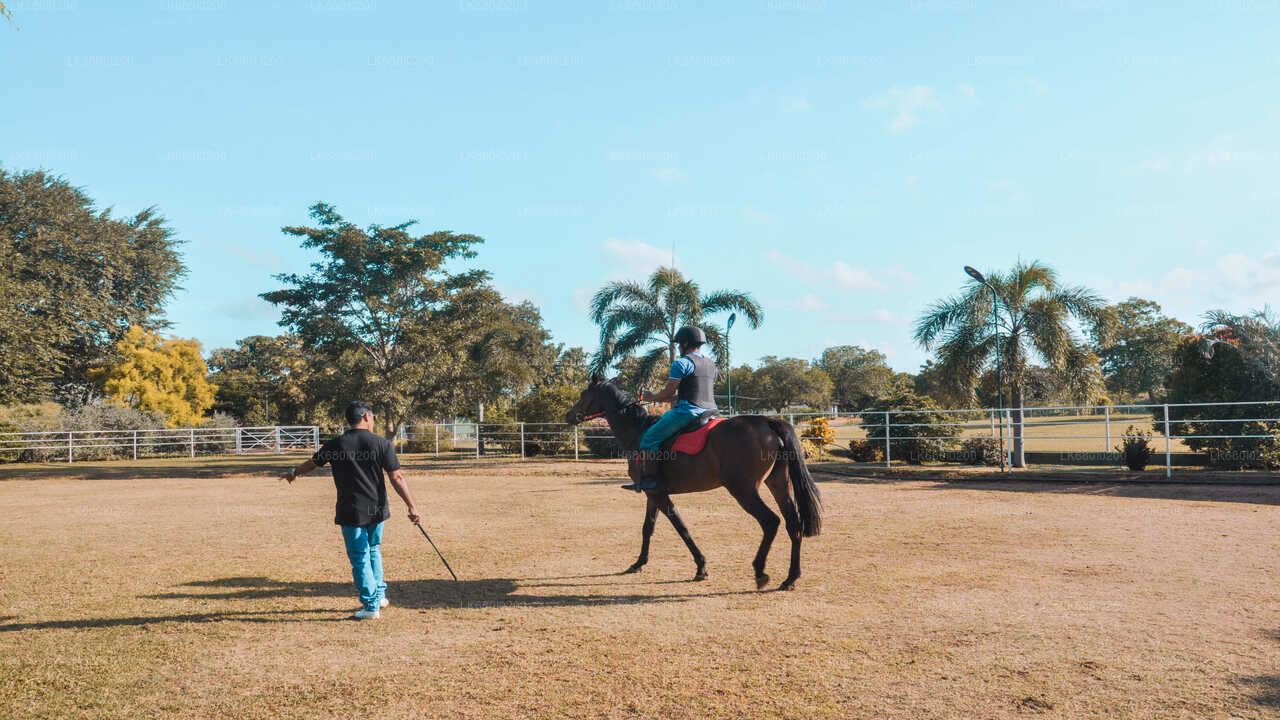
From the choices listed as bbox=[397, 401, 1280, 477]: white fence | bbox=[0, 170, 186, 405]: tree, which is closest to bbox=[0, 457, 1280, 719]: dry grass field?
bbox=[397, 401, 1280, 477]: white fence

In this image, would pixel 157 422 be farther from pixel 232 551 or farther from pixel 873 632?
pixel 873 632

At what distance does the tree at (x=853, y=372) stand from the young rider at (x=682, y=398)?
75.8 meters

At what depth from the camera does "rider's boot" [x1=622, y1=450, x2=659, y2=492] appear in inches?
261

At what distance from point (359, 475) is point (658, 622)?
8.17 ft

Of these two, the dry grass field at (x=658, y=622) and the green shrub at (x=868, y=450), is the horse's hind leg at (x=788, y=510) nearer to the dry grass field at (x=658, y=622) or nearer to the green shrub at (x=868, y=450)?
the dry grass field at (x=658, y=622)

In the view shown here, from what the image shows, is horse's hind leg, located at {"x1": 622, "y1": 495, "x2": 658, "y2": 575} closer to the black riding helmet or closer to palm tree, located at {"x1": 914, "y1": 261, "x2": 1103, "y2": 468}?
the black riding helmet

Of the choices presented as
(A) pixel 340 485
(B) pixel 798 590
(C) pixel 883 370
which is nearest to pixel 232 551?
(A) pixel 340 485

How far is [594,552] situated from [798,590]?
262 centimetres

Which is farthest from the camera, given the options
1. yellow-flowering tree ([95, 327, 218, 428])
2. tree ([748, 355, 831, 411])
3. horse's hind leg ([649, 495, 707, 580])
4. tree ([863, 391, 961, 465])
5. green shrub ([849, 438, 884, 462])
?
tree ([748, 355, 831, 411])

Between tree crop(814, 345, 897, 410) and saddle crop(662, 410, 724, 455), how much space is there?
75884mm

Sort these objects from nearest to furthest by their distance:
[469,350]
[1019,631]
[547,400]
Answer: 1. [1019,631]
2. [469,350]
3. [547,400]

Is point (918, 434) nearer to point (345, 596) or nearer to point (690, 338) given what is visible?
point (690, 338)

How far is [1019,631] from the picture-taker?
4.76 metres

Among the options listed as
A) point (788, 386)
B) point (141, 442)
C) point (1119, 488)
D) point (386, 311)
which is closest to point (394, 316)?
point (386, 311)
